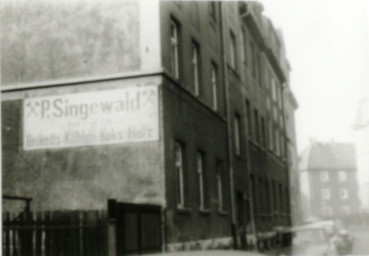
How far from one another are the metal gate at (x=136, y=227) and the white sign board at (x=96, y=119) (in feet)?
4.93

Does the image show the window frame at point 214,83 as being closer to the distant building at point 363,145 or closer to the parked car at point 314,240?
the parked car at point 314,240

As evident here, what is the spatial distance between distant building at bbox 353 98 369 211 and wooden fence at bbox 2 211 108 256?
3.84 metres

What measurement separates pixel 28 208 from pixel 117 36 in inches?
150

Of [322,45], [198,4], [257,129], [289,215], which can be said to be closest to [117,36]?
[198,4]

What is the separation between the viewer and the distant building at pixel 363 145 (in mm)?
7422

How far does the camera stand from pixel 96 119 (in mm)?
10805

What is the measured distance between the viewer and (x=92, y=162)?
1120 centimetres

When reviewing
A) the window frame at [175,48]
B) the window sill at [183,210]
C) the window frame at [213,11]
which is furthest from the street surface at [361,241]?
the window frame at [213,11]

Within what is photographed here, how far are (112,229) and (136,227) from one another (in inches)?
35.1

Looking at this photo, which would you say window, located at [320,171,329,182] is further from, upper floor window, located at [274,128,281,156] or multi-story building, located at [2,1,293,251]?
upper floor window, located at [274,128,281,156]

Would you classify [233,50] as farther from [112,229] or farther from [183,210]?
[112,229]

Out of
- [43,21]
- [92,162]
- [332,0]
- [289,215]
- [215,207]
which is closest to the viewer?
[332,0]

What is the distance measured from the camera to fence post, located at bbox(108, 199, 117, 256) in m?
8.68

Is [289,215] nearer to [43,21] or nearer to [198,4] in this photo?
[198,4]
